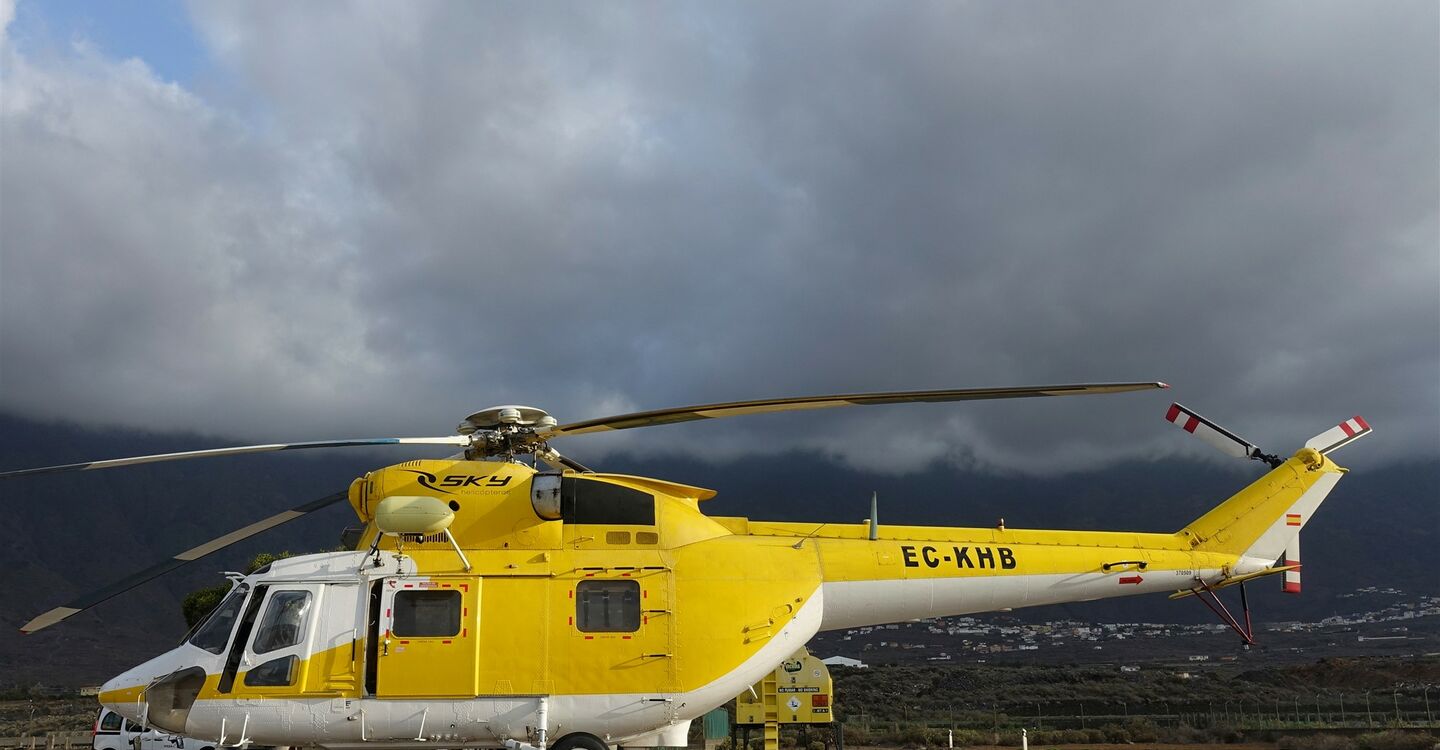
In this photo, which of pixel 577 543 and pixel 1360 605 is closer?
pixel 577 543

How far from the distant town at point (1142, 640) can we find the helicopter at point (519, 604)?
3670 inches

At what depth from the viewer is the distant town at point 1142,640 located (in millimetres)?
113500

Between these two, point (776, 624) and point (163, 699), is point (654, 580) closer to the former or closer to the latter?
point (776, 624)

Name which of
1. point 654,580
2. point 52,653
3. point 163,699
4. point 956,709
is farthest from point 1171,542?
point 52,653

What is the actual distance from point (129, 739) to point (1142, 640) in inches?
5777

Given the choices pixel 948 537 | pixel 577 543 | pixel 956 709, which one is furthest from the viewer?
pixel 956 709

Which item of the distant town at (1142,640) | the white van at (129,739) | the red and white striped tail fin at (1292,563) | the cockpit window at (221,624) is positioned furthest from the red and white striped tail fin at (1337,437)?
the distant town at (1142,640)

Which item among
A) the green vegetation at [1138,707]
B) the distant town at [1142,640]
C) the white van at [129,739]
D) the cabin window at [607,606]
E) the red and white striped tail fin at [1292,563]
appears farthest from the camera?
the distant town at [1142,640]

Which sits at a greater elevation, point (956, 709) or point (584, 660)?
point (584, 660)

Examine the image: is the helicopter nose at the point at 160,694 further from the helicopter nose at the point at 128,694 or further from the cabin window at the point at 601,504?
the cabin window at the point at 601,504

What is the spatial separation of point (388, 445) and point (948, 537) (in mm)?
8116

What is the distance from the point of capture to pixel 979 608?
14.4 m

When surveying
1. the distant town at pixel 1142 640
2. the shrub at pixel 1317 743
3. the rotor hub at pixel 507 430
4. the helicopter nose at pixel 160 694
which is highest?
the rotor hub at pixel 507 430

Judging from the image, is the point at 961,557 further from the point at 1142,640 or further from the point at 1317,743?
the point at 1142,640
